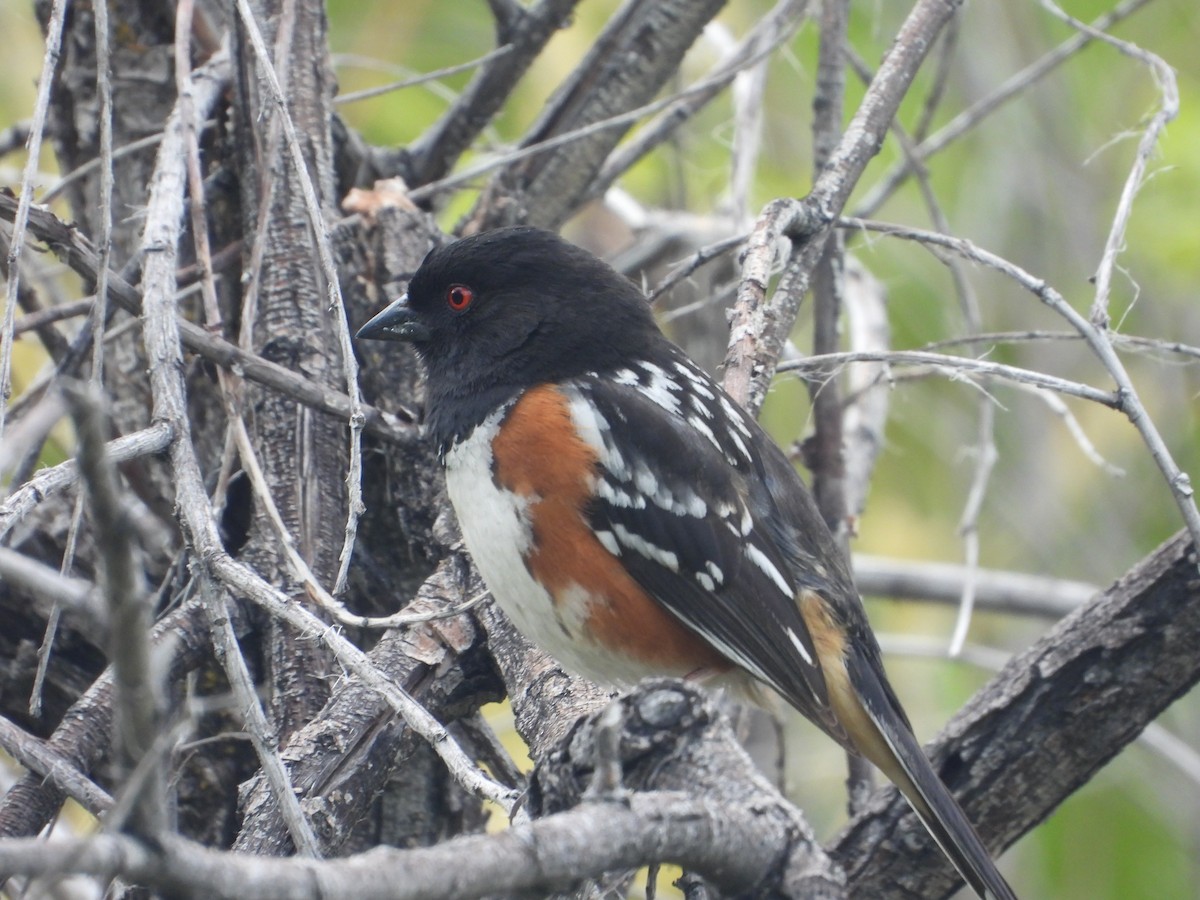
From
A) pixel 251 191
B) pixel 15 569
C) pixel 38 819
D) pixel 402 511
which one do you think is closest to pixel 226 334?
pixel 251 191

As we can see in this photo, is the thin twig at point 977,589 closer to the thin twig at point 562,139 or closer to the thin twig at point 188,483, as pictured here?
the thin twig at point 562,139

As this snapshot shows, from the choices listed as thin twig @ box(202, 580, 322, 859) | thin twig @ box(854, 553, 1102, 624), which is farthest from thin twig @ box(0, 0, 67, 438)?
thin twig @ box(854, 553, 1102, 624)

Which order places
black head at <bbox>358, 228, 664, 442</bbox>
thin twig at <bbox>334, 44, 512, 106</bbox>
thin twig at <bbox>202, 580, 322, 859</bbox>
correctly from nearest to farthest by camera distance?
thin twig at <bbox>202, 580, 322, 859</bbox>
black head at <bbox>358, 228, 664, 442</bbox>
thin twig at <bbox>334, 44, 512, 106</bbox>

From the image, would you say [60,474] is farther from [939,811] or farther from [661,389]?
[939,811]

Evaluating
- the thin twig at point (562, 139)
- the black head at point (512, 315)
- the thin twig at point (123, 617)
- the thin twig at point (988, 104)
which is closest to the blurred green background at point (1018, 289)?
the thin twig at point (988, 104)

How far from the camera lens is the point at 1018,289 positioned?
4.93m

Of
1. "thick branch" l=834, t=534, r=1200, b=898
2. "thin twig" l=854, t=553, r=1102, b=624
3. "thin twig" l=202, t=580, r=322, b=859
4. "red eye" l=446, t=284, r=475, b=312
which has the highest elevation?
"red eye" l=446, t=284, r=475, b=312

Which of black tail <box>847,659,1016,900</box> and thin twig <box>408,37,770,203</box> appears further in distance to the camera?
thin twig <box>408,37,770,203</box>

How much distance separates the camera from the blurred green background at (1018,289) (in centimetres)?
447

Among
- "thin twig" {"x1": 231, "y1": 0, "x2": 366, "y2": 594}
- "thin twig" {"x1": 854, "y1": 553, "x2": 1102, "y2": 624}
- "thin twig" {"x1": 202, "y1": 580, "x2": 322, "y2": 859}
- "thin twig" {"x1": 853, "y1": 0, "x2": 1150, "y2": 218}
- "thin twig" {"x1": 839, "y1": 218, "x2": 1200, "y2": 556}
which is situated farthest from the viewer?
"thin twig" {"x1": 854, "y1": 553, "x2": 1102, "y2": 624}

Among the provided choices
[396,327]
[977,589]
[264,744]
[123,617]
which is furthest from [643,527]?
[977,589]

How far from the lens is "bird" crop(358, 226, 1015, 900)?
85.7 inches

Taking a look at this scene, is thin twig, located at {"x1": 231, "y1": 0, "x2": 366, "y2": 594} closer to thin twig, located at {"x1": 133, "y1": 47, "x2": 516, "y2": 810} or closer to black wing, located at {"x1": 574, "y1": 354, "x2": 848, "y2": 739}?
thin twig, located at {"x1": 133, "y1": 47, "x2": 516, "y2": 810}

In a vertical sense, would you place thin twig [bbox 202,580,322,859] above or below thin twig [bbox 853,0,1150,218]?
below
